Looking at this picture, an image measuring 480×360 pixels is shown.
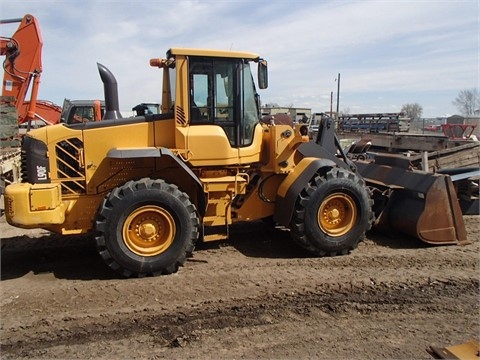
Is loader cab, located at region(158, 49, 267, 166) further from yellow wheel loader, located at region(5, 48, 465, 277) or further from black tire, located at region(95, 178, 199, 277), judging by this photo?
black tire, located at region(95, 178, 199, 277)

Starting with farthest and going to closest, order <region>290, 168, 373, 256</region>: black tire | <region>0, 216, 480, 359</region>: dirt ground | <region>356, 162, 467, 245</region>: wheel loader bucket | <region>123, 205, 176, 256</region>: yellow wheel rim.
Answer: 1. <region>356, 162, 467, 245</region>: wheel loader bucket
2. <region>290, 168, 373, 256</region>: black tire
3. <region>123, 205, 176, 256</region>: yellow wheel rim
4. <region>0, 216, 480, 359</region>: dirt ground

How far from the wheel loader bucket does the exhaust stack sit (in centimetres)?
411

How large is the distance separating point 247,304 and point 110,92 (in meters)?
3.43

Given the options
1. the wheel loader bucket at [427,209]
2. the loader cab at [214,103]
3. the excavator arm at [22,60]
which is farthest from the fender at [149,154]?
the excavator arm at [22,60]

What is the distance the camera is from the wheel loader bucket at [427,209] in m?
5.89

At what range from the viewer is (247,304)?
4270 mm

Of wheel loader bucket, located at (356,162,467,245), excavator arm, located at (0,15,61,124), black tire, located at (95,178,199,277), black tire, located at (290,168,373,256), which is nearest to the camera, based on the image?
black tire, located at (95,178,199,277)

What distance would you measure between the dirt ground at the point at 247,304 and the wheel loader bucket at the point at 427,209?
0.73 feet

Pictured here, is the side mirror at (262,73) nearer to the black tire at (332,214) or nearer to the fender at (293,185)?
the fender at (293,185)

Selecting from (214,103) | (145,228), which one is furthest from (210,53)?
(145,228)

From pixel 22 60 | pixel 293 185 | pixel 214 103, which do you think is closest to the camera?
pixel 214 103

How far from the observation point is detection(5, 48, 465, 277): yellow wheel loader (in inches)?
195

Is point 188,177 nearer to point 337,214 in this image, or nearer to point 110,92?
point 110,92

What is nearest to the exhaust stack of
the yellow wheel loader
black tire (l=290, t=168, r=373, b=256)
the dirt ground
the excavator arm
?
the yellow wheel loader
